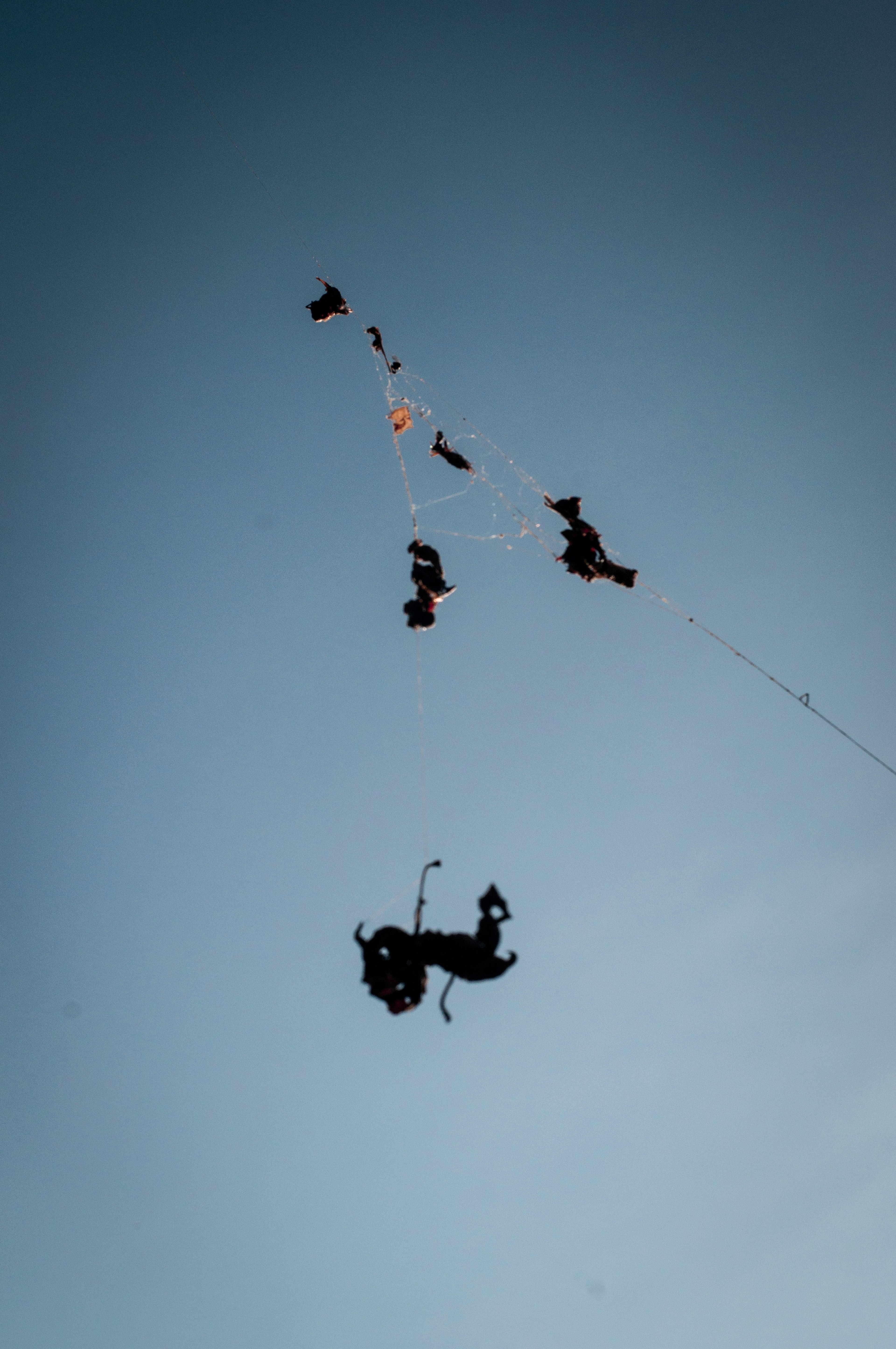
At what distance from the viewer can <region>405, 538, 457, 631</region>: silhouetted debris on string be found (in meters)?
7.97

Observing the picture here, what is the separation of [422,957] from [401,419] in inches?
263

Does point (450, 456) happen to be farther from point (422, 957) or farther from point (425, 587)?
point (422, 957)

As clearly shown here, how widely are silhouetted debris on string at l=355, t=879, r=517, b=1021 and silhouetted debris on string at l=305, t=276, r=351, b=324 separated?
22.7ft

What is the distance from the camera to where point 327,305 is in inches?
343

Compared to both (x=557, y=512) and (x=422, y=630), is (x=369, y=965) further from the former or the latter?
(x=557, y=512)

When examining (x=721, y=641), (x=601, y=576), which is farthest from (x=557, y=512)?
(x=721, y=641)

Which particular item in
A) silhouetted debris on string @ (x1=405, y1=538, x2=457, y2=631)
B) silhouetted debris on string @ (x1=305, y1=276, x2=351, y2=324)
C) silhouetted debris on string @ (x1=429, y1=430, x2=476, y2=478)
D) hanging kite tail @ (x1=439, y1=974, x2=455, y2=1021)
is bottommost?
hanging kite tail @ (x1=439, y1=974, x2=455, y2=1021)

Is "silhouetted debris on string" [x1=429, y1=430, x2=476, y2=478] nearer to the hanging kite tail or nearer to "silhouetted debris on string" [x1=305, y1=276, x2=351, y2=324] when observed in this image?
"silhouetted debris on string" [x1=305, y1=276, x2=351, y2=324]

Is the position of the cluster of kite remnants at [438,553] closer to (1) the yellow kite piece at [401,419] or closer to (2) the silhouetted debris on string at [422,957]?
(1) the yellow kite piece at [401,419]

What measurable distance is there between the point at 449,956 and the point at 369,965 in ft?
2.49

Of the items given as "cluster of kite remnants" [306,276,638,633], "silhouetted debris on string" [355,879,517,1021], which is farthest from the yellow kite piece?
"silhouetted debris on string" [355,879,517,1021]

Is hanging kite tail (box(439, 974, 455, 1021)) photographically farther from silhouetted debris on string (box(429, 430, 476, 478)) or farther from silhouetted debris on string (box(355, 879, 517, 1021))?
silhouetted debris on string (box(429, 430, 476, 478))

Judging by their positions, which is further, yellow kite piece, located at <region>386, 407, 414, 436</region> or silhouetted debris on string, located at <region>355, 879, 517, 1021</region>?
yellow kite piece, located at <region>386, 407, 414, 436</region>

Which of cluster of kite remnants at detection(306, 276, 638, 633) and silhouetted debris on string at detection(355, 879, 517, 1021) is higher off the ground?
cluster of kite remnants at detection(306, 276, 638, 633)
